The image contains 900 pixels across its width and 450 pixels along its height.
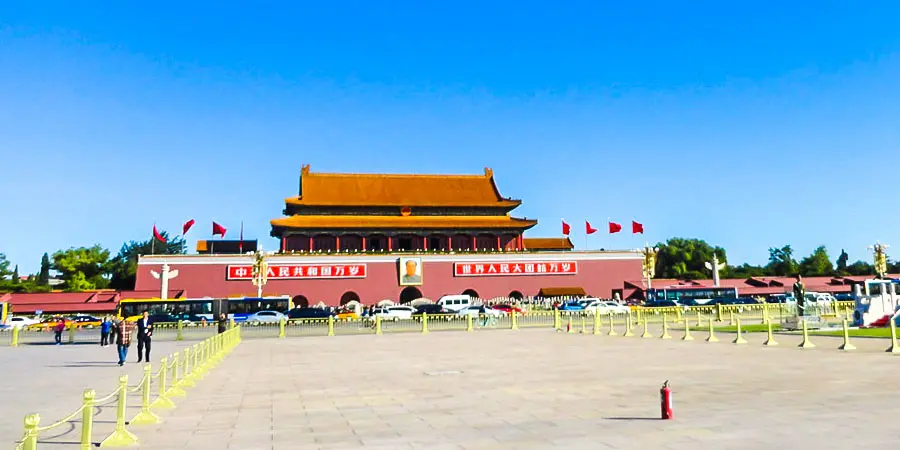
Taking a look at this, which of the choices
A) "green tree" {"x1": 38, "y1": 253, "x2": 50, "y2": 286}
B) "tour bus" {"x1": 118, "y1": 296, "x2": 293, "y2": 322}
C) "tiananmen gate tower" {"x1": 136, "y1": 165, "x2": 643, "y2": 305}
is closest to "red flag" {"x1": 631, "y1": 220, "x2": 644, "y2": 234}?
"tiananmen gate tower" {"x1": 136, "y1": 165, "x2": 643, "y2": 305}

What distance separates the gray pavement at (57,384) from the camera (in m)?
7.78

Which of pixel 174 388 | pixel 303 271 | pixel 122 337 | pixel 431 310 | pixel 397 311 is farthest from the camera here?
pixel 303 271

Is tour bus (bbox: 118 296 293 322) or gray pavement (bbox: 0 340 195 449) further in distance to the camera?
tour bus (bbox: 118 296 293 322)

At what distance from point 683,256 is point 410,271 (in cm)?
3985

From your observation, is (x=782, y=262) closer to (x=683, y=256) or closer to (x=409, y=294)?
(x=683, y=256)

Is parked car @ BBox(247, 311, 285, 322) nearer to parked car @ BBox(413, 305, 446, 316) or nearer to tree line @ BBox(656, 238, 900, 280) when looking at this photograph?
parked car @ BBox(413, 305, 446, 316)

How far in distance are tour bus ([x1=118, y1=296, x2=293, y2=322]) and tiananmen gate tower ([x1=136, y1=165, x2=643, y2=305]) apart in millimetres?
7624

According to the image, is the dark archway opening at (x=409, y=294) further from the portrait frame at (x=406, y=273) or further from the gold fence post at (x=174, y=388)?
the gold fence post at (x=174, y=388)

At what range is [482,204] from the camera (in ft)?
179

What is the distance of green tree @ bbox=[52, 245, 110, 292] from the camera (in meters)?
54.6

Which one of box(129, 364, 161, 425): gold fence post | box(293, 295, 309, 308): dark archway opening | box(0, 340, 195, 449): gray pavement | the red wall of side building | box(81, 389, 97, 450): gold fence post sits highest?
the red wall of side building

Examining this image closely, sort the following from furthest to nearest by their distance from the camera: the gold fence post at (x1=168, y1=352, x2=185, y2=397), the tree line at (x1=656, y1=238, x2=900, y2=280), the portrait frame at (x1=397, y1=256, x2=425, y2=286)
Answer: the tree line at (x1=656, y1=238, x2=900, y2=280) < the portrait frame at (x1=397, y1=256, x2=425, y2=286) < the gold fence post at (x1=168, y1=352, x2=185, y2=397)

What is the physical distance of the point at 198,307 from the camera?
124 feet

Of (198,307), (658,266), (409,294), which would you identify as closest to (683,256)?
(658,266)
